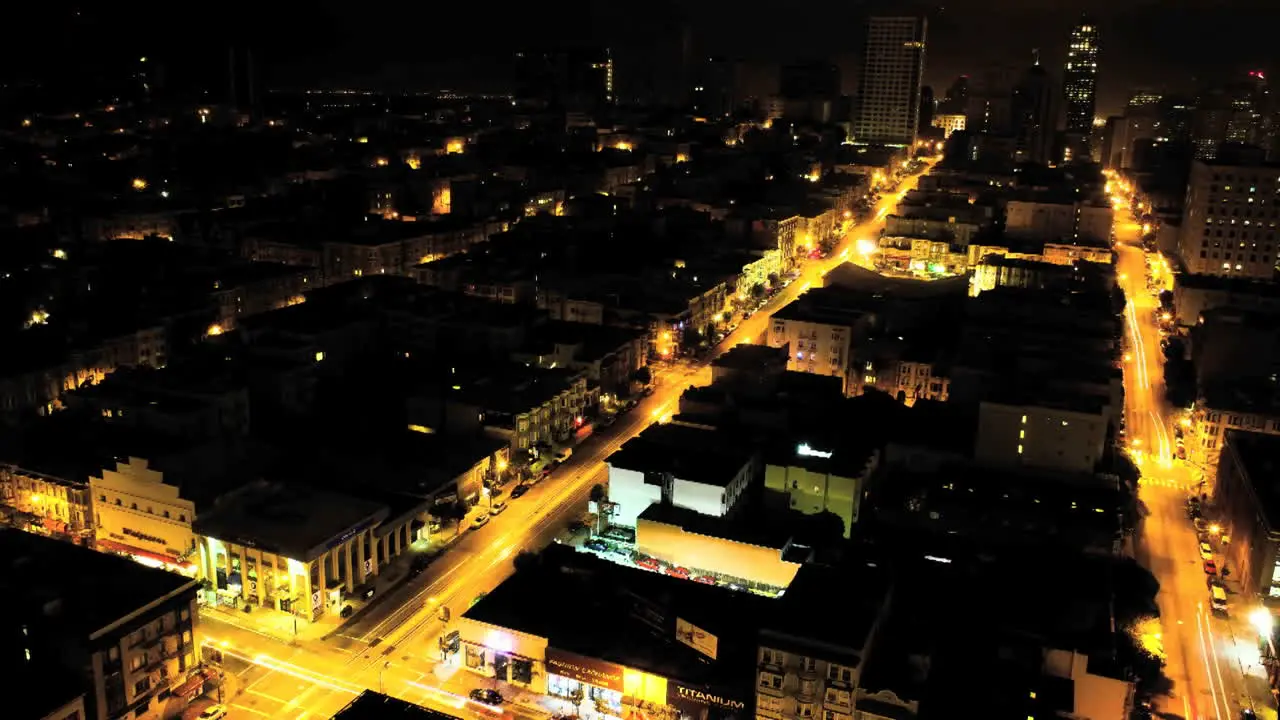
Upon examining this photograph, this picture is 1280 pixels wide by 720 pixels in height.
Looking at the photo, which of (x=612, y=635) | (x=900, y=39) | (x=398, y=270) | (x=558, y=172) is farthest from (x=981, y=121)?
(x=612, y=635)

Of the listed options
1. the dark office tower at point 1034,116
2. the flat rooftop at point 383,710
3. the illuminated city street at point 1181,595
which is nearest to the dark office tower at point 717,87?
the dark office tower at point 1034,116

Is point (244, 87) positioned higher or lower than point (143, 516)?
higher

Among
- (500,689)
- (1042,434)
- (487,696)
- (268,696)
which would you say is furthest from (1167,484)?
(268,696)

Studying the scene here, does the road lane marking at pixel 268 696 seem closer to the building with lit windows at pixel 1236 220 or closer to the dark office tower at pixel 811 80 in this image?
the building with lit windows at pixel 1236 220

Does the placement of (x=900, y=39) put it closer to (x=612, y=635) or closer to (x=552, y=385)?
(x=552, y=385)

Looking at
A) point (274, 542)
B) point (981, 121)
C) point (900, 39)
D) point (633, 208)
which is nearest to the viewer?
Answer: point (274, 542)

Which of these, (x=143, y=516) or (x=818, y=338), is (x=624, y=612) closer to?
(x=143, y=516)
